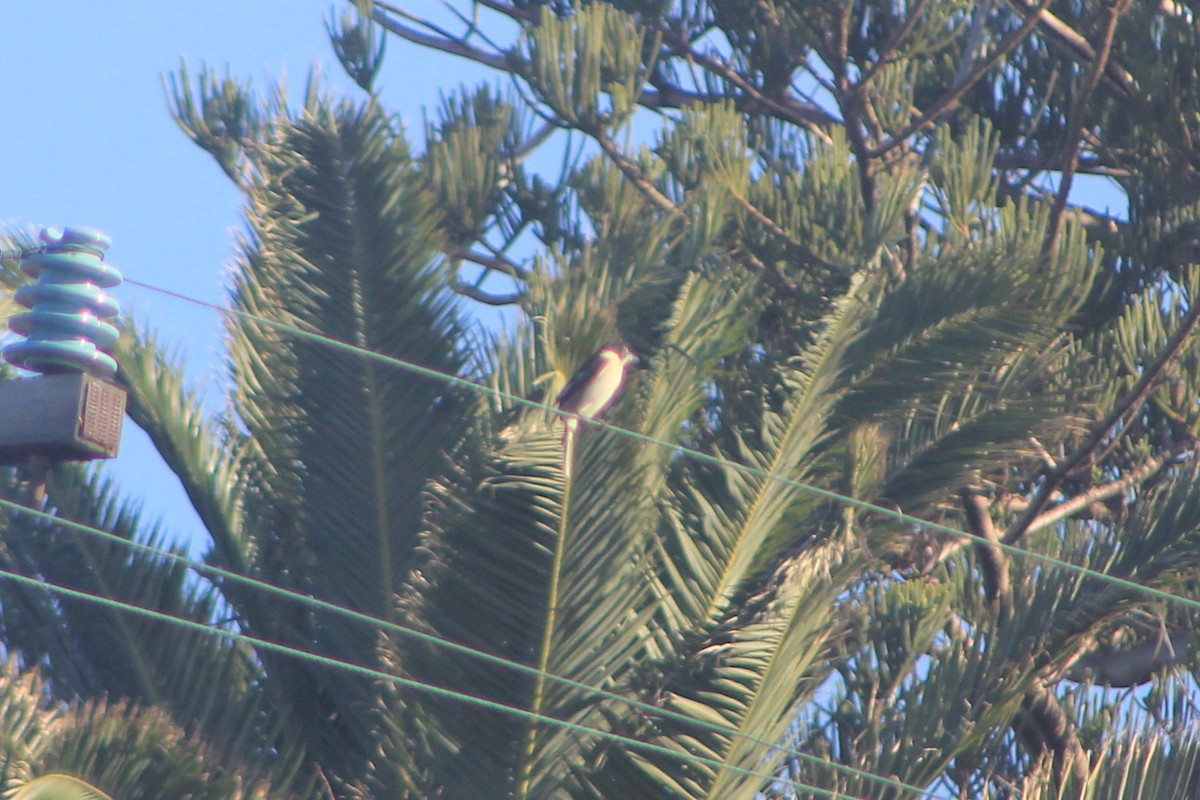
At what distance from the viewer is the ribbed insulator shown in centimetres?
468

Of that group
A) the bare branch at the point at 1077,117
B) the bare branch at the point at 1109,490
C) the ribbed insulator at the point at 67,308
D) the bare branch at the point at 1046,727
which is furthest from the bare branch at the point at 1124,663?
the ribbed insulator at the point at 67,308

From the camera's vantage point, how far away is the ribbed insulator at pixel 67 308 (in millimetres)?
4680

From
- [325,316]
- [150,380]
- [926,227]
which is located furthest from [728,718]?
[926,227]

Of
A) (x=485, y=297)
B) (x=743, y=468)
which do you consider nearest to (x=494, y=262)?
(x=485, y=297)

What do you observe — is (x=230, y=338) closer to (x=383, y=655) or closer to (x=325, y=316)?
(x=325, y=316)

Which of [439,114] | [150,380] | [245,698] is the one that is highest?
[439,114]

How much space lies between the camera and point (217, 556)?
5.82m

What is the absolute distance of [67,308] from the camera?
15.7 ft

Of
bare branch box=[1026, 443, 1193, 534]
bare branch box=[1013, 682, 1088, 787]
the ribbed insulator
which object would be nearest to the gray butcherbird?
the ribbed insulator

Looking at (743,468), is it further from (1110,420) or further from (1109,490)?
(1109,490)

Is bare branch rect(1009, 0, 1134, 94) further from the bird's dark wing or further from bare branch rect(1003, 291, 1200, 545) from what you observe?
the bird's dark wing

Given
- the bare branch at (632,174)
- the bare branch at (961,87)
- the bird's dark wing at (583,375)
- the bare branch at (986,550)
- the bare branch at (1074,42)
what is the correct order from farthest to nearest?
the bare branch at (1074,42) < the bare branch at (632,174) < the bare branch at (961,87) < the bare branch at (986,550) < the bird's dark wing at (583,375)

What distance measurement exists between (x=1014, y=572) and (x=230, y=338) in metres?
3.00

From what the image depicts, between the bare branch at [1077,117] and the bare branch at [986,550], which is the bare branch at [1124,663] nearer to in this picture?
the bare branch at [986,550]
